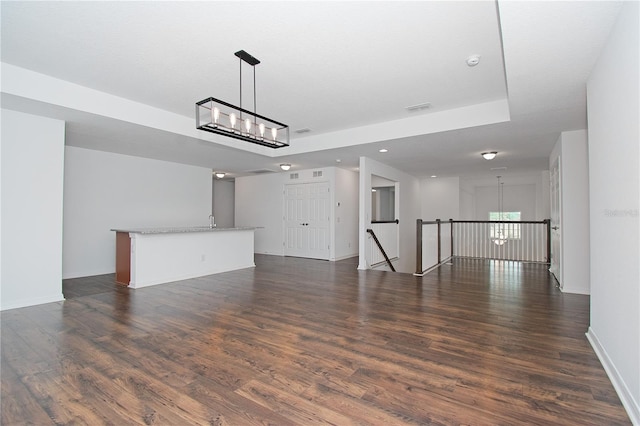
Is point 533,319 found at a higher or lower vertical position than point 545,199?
lower

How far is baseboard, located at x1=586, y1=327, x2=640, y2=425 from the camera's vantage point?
5.90 feet

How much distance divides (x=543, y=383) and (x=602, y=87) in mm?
2280

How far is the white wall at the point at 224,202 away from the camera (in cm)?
1084

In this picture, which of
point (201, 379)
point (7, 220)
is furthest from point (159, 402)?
point (7, 220)

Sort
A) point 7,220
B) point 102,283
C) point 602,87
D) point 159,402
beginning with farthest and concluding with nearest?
point 102,283
point 7,220
point 602,87
point 159,402

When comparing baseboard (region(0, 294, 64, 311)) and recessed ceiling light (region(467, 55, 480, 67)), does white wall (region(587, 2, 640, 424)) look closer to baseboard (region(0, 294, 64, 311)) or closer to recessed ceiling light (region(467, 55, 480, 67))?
recessed ceiling light (region(467, 55, 480, 67))

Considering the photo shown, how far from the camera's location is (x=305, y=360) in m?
2.54

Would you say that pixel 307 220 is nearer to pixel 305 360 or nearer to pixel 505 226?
pixel 305 360

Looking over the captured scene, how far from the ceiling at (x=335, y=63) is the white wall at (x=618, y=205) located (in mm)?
247

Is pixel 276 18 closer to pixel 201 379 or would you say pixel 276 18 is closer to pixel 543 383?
pixel 201 379

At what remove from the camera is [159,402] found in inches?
77.5

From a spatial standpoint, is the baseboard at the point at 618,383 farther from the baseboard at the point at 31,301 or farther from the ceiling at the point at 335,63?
the baseboard at the point at 31,301

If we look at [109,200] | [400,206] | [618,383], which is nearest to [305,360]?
[618,383]

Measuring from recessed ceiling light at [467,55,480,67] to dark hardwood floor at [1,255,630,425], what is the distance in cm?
270
